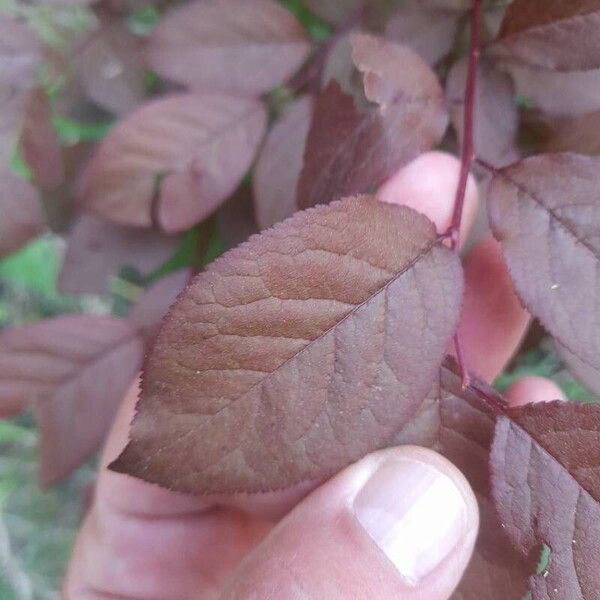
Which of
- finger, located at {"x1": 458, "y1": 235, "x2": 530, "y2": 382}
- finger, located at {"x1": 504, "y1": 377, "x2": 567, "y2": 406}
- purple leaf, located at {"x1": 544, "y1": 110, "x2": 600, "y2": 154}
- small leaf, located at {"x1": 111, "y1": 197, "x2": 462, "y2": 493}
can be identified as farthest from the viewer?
finger, located at {"x1": 504, "y1": 377, "x2": 567, "y2": 406}

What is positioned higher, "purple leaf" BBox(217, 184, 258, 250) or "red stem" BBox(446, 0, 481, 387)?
"red stem" BBox(446, 0, 481, 387)

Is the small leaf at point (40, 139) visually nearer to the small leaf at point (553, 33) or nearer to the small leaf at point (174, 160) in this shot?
the small leaf at point (174, 160)

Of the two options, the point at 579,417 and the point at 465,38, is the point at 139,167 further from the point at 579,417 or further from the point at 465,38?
the point at 579,417

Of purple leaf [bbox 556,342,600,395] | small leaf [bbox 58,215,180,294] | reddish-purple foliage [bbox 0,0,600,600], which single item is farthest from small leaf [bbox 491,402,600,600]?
small leaf [bbox 58,215,180,294]

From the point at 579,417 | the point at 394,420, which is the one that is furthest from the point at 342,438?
the point at 579,417

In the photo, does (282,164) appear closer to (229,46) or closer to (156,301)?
(229,46)

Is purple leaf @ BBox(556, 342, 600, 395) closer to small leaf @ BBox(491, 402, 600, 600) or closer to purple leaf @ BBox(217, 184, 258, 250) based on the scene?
small leaf @ BBox(491, 402, 600, 600)

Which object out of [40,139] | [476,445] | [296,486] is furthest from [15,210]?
[476,445]
